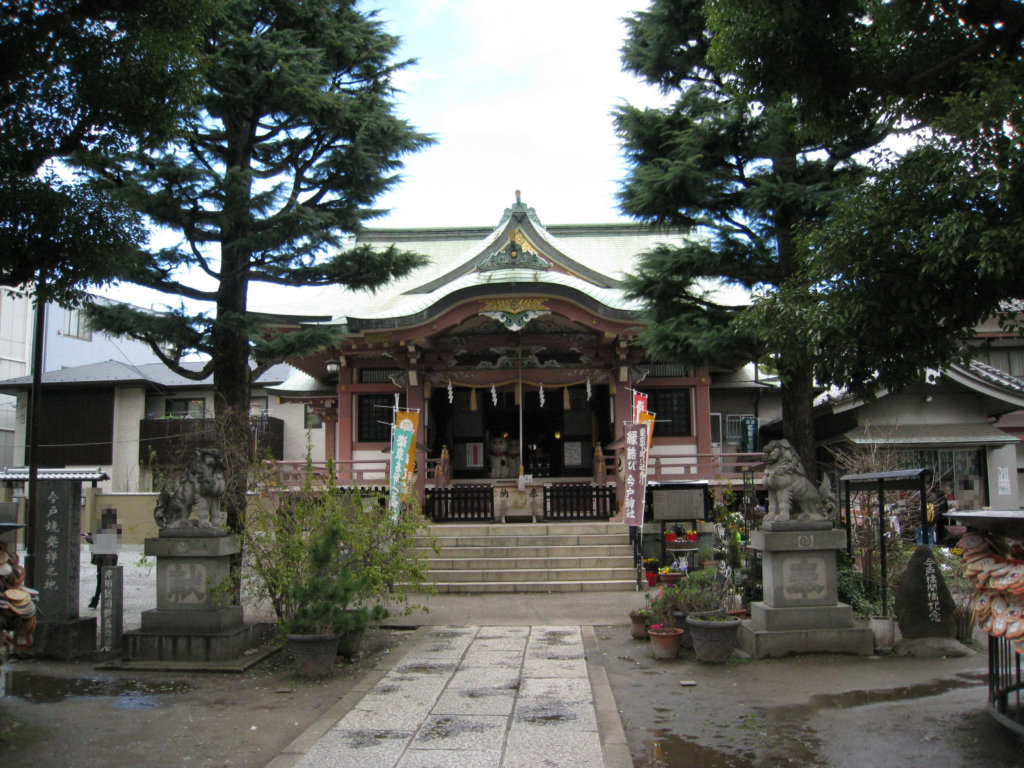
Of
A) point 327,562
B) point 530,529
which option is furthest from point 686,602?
point 530,529

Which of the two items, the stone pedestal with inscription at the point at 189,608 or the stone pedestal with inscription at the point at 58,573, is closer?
the stone pedestal with inscription at the point at 189,608

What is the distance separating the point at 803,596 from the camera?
30.2ft

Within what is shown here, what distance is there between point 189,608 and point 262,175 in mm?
6418

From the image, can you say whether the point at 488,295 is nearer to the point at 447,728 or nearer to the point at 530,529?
the point at 530,529

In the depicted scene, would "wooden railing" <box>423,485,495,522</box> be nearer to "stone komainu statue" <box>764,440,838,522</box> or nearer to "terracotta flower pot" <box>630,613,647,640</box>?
"terracotta flower pot" <box>630,613,647,640</box>

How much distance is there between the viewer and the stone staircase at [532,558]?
14523 millimetres

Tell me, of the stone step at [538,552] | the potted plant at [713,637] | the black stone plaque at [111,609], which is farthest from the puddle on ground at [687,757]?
the stone step at [538,552]

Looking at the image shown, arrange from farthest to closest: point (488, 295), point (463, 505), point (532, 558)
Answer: point (488, 295) < point (463, 505) < point (532, 558)

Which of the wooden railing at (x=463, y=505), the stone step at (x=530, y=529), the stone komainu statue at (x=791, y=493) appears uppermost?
the stone komainu statue at (x=791, y=493)

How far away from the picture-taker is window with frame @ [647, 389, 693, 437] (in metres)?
20.6

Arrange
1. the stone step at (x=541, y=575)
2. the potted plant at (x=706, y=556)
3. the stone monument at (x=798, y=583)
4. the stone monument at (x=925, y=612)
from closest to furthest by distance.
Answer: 1. the stone monument at (x=925, y=612)
2. the stone monument at (x=798, y=583)
3. the potted plant at (x=706, y=556)
4. the stone step at (x=541, y=575)

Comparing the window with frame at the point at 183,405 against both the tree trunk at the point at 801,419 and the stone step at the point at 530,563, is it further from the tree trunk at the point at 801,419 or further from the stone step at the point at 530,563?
the tree trunk at the point at 801,419

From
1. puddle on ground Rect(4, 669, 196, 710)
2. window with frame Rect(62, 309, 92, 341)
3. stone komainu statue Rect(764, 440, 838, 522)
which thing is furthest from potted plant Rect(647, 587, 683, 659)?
window with frame Rect(62, 309, 92, 341)

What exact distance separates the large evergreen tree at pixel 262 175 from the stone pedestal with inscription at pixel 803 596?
6919mm
